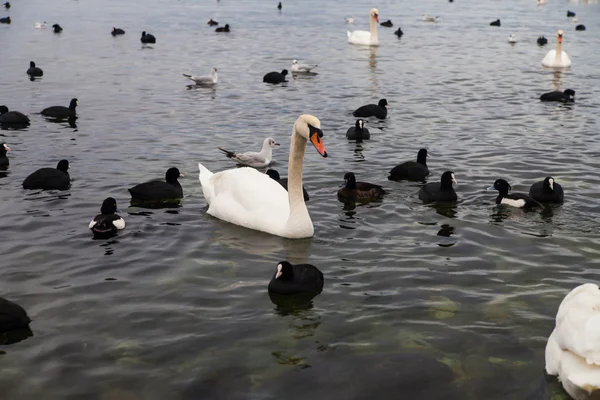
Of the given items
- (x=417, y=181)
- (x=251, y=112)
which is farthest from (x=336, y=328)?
(x=251, y=112)

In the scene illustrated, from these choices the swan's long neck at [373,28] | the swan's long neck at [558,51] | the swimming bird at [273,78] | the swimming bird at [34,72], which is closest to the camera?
the swimming bird at [273,78]

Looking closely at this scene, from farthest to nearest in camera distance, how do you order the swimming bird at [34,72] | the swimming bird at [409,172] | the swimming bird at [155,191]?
the swimming bird at [34,72]
the swimming bird at [409,172]
the swimming bird at [155,191]

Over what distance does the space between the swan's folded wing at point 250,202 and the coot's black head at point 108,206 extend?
179 centimetres

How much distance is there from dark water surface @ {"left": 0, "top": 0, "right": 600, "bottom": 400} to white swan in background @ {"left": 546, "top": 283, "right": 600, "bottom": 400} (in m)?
0.61

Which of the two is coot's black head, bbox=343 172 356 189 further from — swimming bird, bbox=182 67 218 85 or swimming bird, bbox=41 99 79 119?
swimming bird, bbox=182 67 218 85

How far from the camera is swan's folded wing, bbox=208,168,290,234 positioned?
543 inches

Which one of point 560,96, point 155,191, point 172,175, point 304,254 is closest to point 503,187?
point 304,254

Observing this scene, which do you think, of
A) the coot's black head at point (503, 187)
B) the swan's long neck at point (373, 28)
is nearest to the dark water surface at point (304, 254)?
the coot's black head at point (503, 187)

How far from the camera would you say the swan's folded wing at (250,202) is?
13.8 metres

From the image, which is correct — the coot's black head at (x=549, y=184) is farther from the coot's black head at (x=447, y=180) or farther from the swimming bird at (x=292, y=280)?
the swimming bird at (x=292, y=280)

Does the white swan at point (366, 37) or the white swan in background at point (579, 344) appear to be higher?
the white swan at point (366, 37)

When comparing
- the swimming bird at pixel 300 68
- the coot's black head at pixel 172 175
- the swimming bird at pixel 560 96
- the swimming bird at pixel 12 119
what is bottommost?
the coot's black head at pixel 172 175

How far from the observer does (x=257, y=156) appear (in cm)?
1858

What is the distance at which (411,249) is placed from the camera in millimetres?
12883
